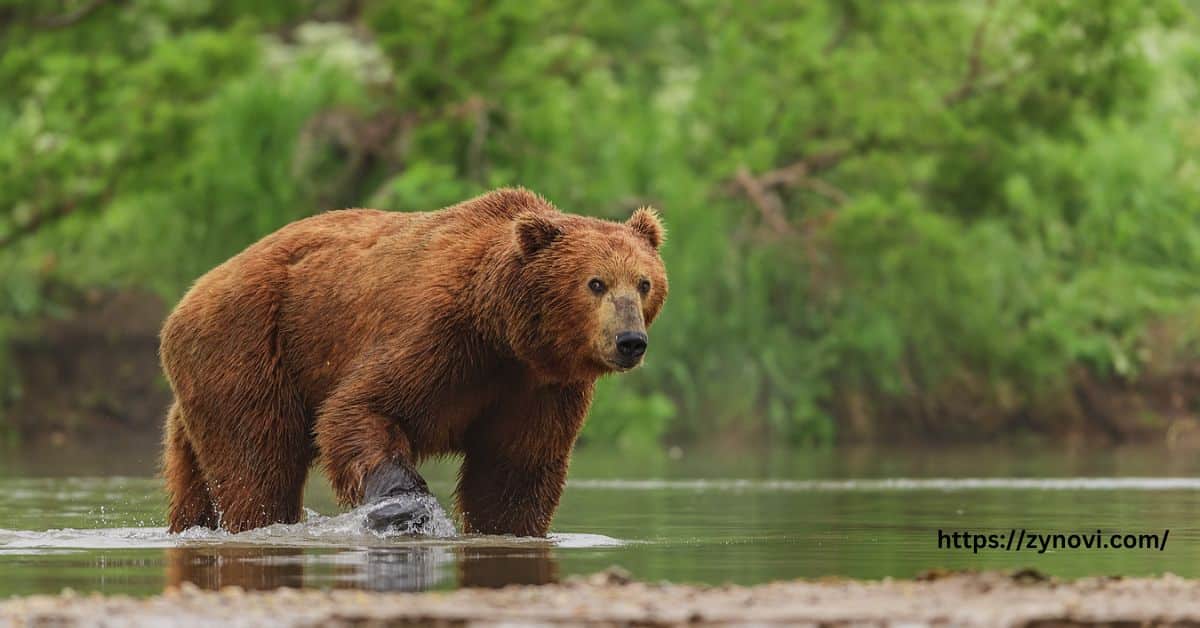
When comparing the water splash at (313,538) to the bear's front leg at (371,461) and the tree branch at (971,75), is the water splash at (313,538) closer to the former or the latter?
the bear's front leg at (371,461)

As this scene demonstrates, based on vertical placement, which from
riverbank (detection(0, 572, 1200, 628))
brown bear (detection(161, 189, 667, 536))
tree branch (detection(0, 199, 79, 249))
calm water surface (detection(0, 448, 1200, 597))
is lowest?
calm water surface (detection(0, 448, 1200, 597))

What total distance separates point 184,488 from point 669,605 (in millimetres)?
4963

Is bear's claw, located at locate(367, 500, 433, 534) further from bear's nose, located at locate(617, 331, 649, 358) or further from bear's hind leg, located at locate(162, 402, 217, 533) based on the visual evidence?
bear's hind leg, located at locate(162, 402, 217, 533)

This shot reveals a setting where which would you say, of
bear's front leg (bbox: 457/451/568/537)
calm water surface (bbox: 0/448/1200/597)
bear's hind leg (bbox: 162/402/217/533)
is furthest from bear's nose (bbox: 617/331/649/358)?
bear's hind leg (bbox: 162/402/217/533)

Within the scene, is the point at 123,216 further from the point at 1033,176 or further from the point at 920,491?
the point at 920,491

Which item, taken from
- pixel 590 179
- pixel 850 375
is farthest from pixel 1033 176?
pixel 590 179

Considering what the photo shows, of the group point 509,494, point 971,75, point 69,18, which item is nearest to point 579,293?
point 509,494

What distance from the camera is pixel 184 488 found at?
35.8ft

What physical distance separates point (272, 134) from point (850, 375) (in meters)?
7.88

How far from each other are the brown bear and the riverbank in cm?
255

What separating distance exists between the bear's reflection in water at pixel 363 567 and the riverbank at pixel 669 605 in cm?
43

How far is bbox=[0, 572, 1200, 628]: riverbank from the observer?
245 inches

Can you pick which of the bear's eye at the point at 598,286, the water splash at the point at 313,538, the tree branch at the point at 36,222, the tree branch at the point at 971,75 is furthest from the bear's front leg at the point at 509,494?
the tree branch at the point at 971,75

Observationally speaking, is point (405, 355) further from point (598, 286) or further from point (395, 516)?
point (598, 286)
